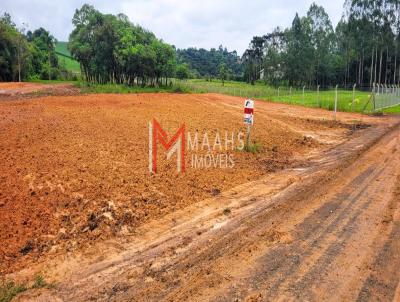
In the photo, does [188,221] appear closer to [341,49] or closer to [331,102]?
[331,102]

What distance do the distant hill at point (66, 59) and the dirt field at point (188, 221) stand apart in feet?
283

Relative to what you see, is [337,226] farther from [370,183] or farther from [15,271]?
[15,271]

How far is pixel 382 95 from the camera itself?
28219 mm

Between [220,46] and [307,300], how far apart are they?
20093cm

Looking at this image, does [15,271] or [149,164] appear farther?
[149,164]

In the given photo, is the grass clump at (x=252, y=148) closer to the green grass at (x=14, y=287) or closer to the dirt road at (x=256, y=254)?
the dirt road at (x=256, y=254)

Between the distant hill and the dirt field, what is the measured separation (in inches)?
3395

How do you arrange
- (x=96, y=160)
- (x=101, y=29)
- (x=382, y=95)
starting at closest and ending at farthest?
(x=96, y=160) < (x=382, y=95) < (x=101, y=29)

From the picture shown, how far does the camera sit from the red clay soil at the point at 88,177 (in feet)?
16.7

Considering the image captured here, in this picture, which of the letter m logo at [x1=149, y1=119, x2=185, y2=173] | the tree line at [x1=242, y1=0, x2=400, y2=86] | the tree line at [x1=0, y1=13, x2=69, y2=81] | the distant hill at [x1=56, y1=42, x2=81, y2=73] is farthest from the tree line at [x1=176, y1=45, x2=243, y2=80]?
the letter m logo at [x1=149, y1=119, x2=185, y2=173]

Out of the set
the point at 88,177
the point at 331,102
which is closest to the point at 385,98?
the point at 331,102

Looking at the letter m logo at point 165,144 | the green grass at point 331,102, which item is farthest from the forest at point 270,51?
the letter m logo at point 165,144

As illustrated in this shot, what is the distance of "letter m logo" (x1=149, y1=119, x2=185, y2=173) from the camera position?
8301 mm

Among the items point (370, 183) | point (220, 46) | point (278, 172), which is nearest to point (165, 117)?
point (278, 172)
